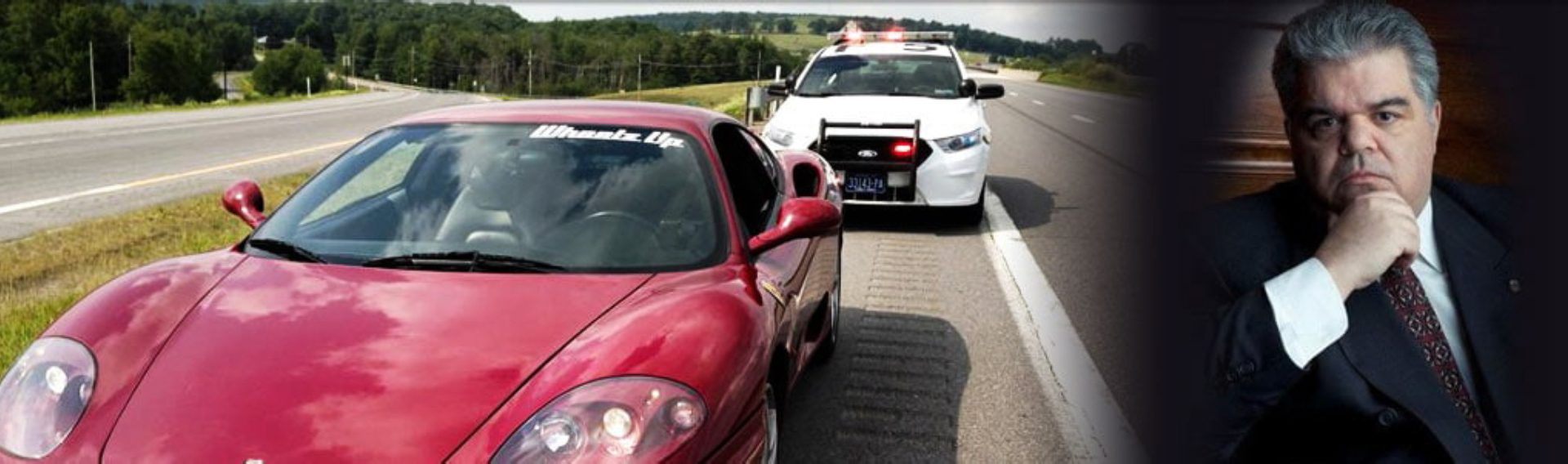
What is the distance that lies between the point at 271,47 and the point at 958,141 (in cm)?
13770

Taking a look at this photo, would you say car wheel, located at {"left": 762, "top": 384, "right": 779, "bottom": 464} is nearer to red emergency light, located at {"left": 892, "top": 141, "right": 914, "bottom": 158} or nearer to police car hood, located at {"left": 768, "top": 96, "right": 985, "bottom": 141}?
red emergency light, located at {"left": 892, "top": 141, "right": 914, "bottom": 158}

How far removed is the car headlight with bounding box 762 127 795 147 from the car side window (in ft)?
14.0

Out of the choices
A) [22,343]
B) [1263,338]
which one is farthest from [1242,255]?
[22,343]

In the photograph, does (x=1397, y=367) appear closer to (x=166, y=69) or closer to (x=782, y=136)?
(x=782, y=136)

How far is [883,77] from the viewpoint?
11016 mm

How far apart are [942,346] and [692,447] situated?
334 cm

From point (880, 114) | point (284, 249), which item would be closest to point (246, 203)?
point (284, 249)

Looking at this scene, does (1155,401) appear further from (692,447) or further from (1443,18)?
(692,447)

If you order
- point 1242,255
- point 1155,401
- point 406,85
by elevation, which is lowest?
point 406,85

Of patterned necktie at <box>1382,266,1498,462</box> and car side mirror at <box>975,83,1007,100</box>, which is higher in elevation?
patterned necktie at <box>1382,266,1498,462</box>

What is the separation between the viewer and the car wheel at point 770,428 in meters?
3.22

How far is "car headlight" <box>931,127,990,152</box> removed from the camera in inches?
375

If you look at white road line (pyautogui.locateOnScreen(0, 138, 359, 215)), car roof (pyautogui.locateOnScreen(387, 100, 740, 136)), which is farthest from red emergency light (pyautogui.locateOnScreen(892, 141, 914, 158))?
white road line (pyautogui.locateOnScreen(0, 138, 359, 215))

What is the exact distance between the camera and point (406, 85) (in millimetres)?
120188
